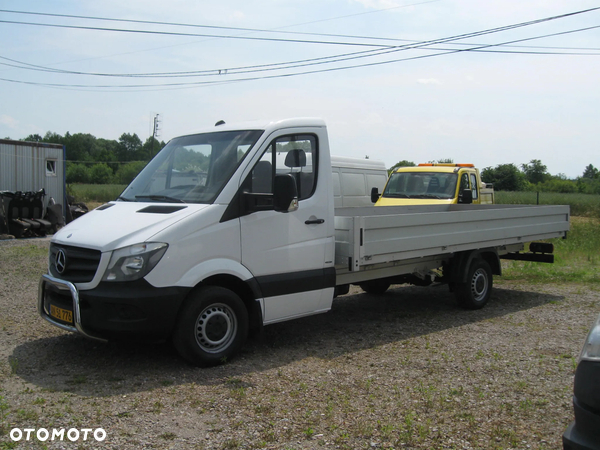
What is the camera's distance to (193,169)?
20.4ft

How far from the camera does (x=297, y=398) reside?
4.94 meters

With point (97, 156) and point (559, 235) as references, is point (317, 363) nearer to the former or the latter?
point (559, 235)

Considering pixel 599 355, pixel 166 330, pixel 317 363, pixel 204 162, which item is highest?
pixel 204 162

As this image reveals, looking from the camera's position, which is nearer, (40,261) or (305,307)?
(305,307)

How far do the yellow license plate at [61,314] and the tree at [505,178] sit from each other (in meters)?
52.8

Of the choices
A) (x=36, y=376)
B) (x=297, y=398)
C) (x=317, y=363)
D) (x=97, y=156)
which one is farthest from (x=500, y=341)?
(x=97, y=156)

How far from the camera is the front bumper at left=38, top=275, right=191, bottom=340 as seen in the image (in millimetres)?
5199

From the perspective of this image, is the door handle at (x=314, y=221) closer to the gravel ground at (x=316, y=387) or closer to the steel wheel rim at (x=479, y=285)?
the gravel ground at (x=316, y=387)

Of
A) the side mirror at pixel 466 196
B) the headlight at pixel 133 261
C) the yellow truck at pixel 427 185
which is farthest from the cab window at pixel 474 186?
the headlight at pixel 133 261

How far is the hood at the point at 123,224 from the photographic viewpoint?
17.4ft

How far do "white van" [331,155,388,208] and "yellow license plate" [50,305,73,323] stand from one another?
8984mm

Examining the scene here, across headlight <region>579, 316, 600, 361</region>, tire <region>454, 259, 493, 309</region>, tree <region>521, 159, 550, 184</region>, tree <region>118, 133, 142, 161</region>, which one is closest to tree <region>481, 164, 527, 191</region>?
tree <region>521, 159, 550, 184</region>

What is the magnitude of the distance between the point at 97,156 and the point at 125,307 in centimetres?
9816

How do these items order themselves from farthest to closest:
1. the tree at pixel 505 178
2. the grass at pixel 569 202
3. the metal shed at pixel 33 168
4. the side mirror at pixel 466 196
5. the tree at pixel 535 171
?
the tree at pixel 535 171 < the tree at pixel 505 178 < the grass at pixel 569 202 < the metal shed at pixel 33 168 < the side mirror at pixel 466 196
